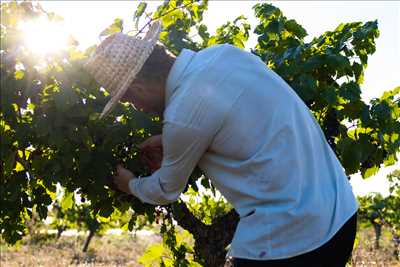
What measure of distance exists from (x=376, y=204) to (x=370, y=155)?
19.8m

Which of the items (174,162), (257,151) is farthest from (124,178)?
(257,151)

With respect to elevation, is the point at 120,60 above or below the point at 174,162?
above

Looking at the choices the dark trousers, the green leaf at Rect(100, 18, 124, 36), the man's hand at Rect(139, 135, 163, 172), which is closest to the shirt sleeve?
the man's hand at Rect(139, 135, 163, 172)

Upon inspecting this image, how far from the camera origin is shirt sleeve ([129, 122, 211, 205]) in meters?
2.20

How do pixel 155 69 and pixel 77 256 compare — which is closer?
pixel 155 69

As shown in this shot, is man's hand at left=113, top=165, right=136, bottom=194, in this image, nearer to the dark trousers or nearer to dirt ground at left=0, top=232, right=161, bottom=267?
the dark trousers

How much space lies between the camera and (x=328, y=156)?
2.32m

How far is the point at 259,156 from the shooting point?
2158 mm

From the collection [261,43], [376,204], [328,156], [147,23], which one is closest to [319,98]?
[261,43]

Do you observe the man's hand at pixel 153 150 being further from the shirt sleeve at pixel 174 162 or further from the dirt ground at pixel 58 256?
the dirt ground at pixel 58 256

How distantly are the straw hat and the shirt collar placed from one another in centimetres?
12

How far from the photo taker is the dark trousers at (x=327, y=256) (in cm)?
212

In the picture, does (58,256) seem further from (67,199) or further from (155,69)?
(155,69)

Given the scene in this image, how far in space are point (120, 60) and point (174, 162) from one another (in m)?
0.44
